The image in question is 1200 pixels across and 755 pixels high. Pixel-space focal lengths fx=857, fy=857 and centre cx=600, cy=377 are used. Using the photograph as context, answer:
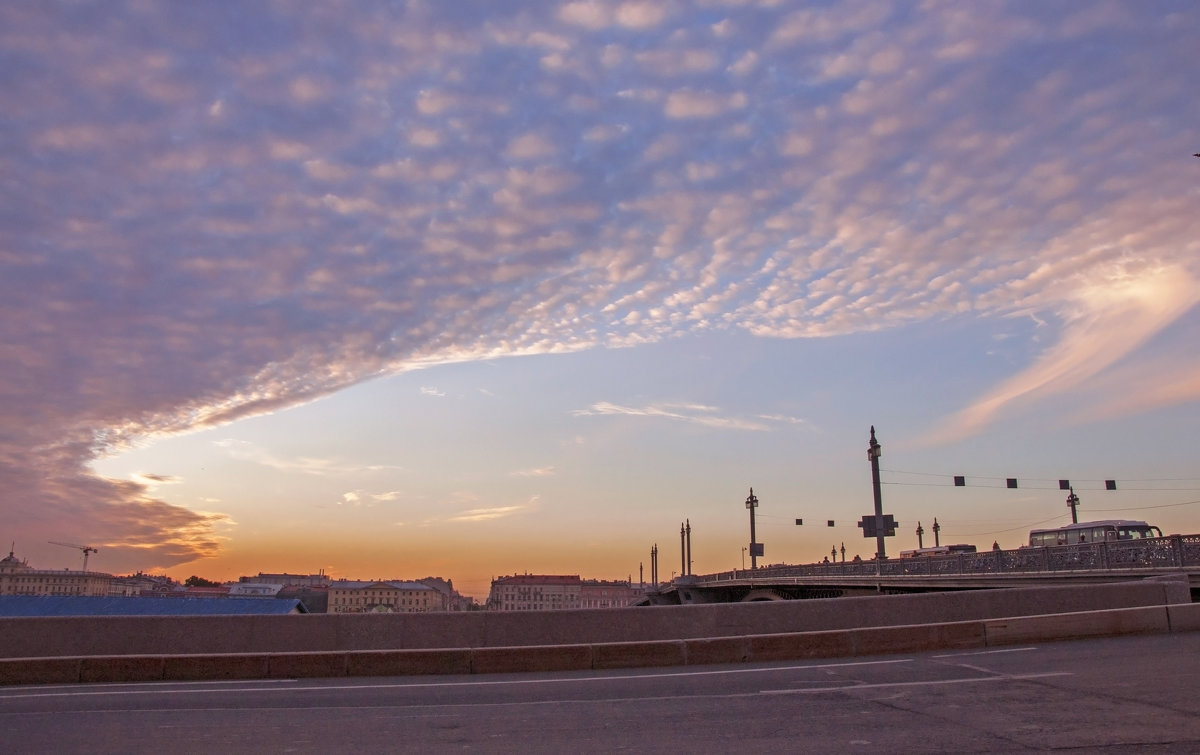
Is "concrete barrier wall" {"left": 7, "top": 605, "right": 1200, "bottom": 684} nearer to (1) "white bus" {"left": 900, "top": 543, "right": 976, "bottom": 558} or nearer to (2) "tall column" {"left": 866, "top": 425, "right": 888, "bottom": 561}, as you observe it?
(2) "tall column" {"left": 866, "top": 425, "right": 888, "bottom": 561}

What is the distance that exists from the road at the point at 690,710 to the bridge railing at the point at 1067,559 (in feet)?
53.2

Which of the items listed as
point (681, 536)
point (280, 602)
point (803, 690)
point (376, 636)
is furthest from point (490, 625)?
point (681, 536)

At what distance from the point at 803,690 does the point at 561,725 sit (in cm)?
314

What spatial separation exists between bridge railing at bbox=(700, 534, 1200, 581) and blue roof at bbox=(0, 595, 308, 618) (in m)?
26.6

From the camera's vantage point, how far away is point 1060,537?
137 feet

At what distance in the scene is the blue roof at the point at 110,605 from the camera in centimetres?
2795

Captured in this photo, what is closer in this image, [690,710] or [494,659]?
[690,710]

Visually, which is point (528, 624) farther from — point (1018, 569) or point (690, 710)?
point (1018, 569)

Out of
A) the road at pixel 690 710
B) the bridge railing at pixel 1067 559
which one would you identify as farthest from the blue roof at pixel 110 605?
the bridge railing at pixel 1067 559

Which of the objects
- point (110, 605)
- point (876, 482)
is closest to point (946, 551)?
point (876, 482)

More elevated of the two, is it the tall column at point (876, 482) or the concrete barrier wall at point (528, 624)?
the tall column at point (876, 482)

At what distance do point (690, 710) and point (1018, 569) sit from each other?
28.8 m

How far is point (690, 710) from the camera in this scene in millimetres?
8789

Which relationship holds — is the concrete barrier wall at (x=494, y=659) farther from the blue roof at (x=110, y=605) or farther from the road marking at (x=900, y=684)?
the blue roof at (x=110, y=605)
